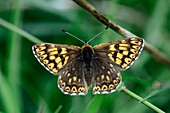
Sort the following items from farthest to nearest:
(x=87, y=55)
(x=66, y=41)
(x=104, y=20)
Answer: (x=66, y=41)
(x=87, y=55)
(x=104, y=20)

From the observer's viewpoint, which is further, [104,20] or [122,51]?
[122,51]

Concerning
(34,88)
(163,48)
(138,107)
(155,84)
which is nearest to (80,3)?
(155,84)

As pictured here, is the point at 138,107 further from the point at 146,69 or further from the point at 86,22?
the point at 86,22

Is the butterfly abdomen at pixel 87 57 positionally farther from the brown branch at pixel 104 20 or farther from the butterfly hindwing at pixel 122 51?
the brown branch at pixel 104 20

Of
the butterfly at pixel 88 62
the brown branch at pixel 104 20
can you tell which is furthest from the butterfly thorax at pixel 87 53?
the brown branch at pixel 104 20

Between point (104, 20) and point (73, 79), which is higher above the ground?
point (104, 20)

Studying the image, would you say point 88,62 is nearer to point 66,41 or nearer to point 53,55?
point 53,55

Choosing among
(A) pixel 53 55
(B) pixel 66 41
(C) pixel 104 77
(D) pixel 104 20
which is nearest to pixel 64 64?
(A) pixel 53 55

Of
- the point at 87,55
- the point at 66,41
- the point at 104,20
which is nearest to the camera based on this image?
the point at 104,20
